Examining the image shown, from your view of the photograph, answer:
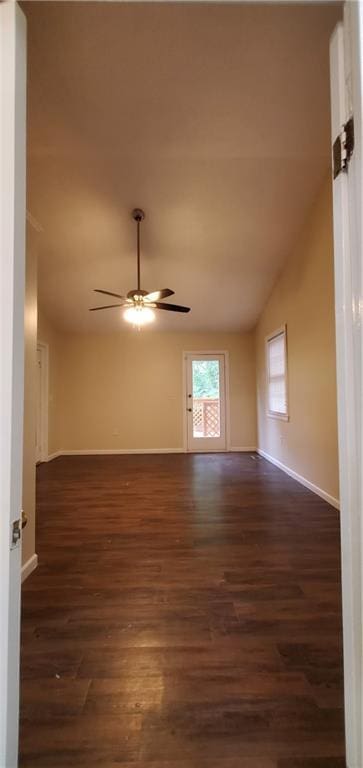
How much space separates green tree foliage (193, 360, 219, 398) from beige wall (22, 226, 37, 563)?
4497mm

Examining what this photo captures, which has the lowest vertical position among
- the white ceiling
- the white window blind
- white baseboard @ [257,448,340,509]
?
white baseboard @ [257,448,340,509]

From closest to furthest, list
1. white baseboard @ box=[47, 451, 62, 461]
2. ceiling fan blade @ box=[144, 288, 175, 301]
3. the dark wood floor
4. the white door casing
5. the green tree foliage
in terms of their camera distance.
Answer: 1. the dark wood floor
2. ceiling fan blade @ box=[144, 288, 175, 301]
3. the white door casing
4. white baseboard @ box=[47, 451, 62, 461]
5. the green tree foliage

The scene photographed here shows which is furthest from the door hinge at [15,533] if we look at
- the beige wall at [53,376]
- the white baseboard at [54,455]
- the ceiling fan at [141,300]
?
the white baseboard at [54,455]

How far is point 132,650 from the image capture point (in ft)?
4.81

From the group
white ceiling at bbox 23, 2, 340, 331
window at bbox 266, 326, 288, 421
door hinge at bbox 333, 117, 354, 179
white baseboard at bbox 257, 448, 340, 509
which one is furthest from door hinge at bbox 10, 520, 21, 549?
window at bbox 266, 326, 288, 421

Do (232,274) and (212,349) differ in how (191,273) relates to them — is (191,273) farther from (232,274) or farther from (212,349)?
(212,349)

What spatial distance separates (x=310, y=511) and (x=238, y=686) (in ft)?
6.90

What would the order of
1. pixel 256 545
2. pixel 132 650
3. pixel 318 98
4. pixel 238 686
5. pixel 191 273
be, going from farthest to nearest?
pixel 191 273, pixel 256 545, pixel 318 98, pixel 132 650, pixel 238 686

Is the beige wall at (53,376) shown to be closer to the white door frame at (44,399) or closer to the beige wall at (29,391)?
the white door frame at (44,399)

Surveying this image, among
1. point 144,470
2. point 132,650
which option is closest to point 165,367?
point 144,470

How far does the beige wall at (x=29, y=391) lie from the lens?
2.11m

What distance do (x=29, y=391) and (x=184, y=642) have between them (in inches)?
66.1

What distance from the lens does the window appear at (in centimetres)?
457

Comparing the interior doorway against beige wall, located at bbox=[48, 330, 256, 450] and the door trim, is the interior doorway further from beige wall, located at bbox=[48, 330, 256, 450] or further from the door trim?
beige wall, located at bbox=[48, 330, 256, 450]
